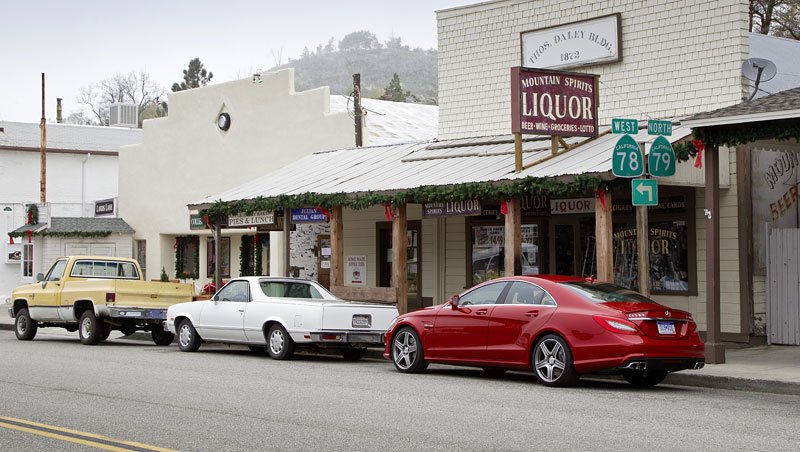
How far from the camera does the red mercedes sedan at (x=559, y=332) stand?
43.4 ft

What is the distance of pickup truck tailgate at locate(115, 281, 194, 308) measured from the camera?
72.2 feet

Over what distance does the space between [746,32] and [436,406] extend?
1128 cm

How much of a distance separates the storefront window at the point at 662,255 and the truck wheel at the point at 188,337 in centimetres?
803

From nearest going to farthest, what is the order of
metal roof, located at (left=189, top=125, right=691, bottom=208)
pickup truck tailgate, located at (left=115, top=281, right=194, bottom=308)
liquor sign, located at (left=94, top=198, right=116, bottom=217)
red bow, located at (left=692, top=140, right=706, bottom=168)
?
1. red bow, located at (left=692, top=140, right=706, bottom=168)
2. metal roof, located at (left=189, top=125, right=691, bottom=208)
3. pickup truck tailgate, located at (left=115, top=281, right=194, bottom=308)
4. liquor sign, located at (left=94, top=198, right=116, bottom=217)

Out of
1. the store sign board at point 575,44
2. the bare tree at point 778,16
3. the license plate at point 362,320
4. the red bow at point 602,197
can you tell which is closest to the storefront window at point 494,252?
the store sign board at point 575,44

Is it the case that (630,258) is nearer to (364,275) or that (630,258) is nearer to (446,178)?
(446,178)

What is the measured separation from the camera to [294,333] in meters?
18.0

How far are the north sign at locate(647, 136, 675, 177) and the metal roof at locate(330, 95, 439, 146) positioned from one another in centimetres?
1269

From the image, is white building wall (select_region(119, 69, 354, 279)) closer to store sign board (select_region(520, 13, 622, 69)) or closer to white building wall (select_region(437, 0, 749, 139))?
white building wall (select_region(437, 0, 749, 139))

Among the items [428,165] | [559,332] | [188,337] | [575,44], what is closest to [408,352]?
[559,332]

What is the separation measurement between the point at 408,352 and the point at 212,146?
63.6 ft

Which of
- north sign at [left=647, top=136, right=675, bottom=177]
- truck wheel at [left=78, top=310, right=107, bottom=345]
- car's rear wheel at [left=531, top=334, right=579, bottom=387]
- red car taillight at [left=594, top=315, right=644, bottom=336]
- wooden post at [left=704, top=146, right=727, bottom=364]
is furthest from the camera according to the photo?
truck wheel at [left=78, top=310, right=107, bottom=345]

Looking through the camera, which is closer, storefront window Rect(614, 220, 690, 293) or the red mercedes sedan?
the red mercedes sedan

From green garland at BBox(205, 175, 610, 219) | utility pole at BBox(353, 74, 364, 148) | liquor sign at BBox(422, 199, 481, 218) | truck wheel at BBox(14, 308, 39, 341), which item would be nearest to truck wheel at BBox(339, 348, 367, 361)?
liquor sign at BBox(422, 199, 481, 218)
